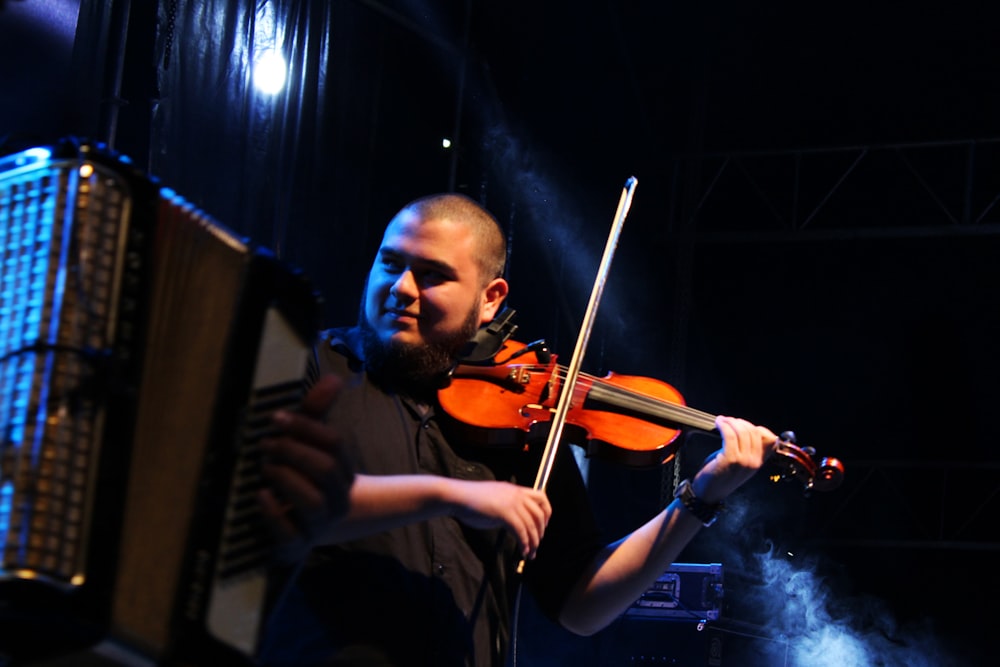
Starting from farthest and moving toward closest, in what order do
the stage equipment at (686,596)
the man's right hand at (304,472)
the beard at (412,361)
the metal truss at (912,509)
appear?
the metal truss at (912,509) → the stage equipment at (686,596) → the beard at (412,361) → the man's right hand at (304,472)

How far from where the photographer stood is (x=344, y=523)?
186 cm

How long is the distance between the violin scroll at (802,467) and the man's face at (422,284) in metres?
0.88

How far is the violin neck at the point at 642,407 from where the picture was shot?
2879 mm

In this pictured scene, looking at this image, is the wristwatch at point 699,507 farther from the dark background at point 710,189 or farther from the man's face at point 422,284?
the dark background at point 710,189

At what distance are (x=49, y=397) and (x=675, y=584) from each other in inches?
171

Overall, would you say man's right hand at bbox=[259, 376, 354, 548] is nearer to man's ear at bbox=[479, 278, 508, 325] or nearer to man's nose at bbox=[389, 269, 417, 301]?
man's nose at bbox=[389, 269, 417, 301]

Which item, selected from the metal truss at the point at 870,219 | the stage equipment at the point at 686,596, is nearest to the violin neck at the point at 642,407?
the stage equipment at the point at 686,596

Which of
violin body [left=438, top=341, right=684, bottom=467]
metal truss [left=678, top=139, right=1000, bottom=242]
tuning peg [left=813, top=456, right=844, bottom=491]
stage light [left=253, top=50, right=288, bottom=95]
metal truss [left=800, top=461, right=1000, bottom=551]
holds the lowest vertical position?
metal truss [left=800, top=461, right=1000, bottom=551]

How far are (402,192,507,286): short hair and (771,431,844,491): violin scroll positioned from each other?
0.83 metres

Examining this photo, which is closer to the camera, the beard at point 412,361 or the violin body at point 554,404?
the beard at point 412,361

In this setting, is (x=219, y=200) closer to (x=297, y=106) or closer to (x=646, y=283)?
(x=297, y=106)

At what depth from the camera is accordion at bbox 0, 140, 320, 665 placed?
131 cm

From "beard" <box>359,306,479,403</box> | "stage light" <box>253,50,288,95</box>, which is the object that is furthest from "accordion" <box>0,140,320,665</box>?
"stage light" <box>253,50,288,95</box>

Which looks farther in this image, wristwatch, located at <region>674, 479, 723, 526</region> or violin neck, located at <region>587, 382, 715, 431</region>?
violin neck, located at <region>587, 382, 715, 431</region>
